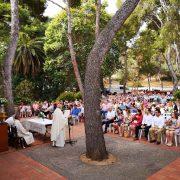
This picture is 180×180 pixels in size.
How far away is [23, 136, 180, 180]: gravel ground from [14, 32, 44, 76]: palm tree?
11913mm

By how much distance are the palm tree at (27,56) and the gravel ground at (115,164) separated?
1191 cm

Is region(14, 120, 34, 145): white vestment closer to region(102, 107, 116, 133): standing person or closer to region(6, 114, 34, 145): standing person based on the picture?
region(6, 114, 34, 145): standing person

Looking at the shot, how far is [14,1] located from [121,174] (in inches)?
369

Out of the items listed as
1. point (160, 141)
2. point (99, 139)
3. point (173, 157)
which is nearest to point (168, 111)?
point (160, 141)

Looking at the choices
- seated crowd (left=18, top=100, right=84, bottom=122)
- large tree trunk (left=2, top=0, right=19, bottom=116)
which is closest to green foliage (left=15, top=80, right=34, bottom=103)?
seated crowd (left=18, top=100, right=84, bottom=122)

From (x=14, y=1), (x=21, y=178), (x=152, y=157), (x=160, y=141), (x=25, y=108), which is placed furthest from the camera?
(x=25, y=108)

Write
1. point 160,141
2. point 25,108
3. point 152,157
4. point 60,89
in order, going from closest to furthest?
point 152,157, point 160,141, point 25,108, point 60,89

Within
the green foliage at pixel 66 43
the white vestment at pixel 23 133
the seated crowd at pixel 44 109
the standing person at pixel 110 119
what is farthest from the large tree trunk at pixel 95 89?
the green foliage at pixel 66 43

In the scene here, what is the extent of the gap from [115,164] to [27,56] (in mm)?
14690

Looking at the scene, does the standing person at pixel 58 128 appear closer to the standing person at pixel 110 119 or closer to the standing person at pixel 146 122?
the standing person at pixel 110 119

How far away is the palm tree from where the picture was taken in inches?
816

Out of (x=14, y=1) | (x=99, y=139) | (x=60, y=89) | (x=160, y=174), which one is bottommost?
(x=160, y=174)

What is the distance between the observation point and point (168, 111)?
45.1 ft

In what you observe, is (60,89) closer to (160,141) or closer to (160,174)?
(160,141)
